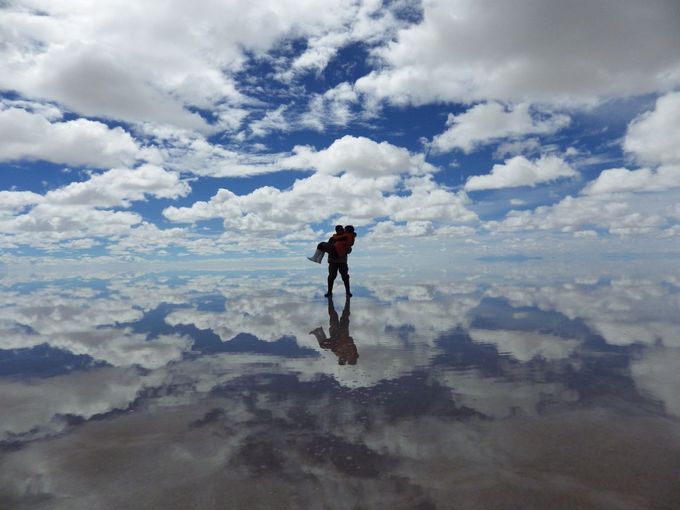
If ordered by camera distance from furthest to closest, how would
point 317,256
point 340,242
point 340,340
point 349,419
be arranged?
point 317,256, point 340,242, point 340,340, point 349,419

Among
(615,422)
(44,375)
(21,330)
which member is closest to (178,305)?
(21,330)

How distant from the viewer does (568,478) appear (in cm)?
311

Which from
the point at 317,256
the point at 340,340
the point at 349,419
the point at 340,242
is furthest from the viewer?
the point at 317,256

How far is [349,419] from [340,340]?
14.1 feet

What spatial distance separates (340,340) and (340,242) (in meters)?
7.79

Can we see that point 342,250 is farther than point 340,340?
Yes

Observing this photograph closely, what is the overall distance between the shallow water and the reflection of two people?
7cm

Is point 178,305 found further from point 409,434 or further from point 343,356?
point 409,434

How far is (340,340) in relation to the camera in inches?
340

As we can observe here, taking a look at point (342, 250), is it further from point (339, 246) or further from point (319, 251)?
point (319, 251)

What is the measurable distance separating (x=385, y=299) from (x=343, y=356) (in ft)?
30.1

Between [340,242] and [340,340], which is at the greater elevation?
[340,242]

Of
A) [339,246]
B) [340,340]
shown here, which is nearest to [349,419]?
[340,340]

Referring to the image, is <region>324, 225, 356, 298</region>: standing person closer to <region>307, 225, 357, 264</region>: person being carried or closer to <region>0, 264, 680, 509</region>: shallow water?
<region>307, 225, 357, 264</region>: person being carried
